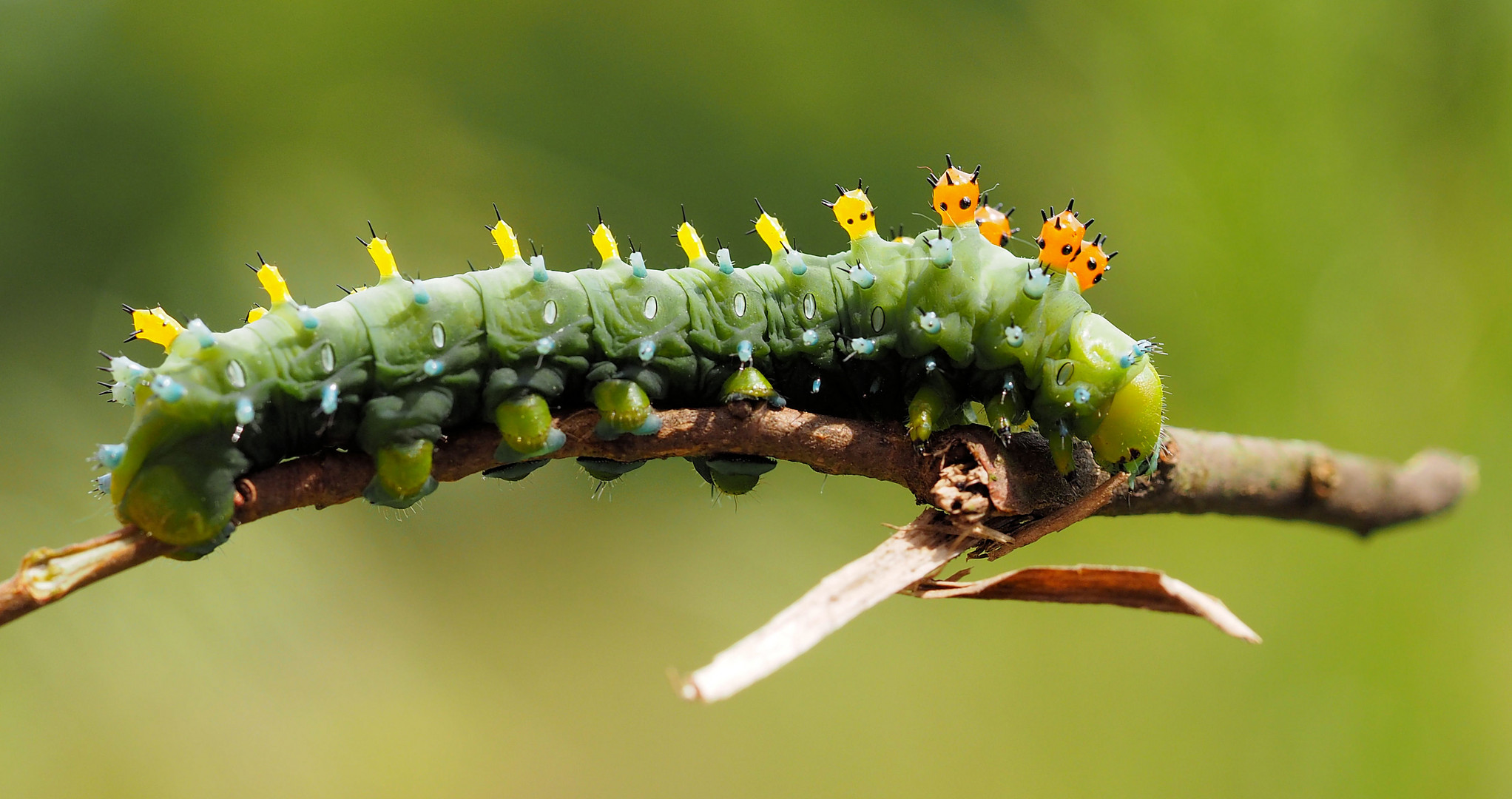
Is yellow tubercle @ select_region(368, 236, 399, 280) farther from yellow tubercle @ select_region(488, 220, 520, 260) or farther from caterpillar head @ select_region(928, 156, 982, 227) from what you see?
caterpillar head @ select_region(928, 156, 982, 227)

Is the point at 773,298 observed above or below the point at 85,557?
above

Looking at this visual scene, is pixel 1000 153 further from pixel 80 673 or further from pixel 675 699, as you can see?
pixel 80 673

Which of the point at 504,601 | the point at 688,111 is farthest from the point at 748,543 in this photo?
the point at 688,111

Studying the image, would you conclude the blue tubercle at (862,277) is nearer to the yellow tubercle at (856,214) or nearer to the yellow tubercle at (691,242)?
the yellow tubercle at (856,214)

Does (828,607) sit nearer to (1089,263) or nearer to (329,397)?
(329,397)

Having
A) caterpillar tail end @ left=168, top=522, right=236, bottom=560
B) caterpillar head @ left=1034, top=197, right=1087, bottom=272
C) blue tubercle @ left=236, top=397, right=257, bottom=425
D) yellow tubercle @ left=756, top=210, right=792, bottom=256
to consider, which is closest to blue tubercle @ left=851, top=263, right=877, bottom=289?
yellow tubercle @ left=756, top=210, right=792, bottom=256

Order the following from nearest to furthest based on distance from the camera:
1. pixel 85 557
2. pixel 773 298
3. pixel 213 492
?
pixel 85 557 → pixel 213 492 → pixel 773 298

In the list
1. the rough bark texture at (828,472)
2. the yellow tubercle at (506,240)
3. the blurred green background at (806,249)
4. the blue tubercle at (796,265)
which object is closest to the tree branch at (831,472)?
the rough bark texture at (828,472)
